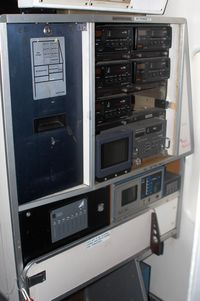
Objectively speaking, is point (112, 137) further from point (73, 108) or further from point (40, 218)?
point (40, 218)

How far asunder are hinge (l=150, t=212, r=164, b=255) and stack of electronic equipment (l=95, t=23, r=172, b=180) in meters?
0.33

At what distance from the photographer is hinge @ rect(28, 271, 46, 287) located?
140 cm

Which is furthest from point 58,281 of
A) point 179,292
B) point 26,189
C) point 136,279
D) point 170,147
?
point 179,292

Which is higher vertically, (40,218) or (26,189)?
(26,189)

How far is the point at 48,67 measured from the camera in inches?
50.5

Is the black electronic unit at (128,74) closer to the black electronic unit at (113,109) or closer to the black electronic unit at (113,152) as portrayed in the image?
the black electronic unit at (113,109)

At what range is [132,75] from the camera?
1627 millimetres

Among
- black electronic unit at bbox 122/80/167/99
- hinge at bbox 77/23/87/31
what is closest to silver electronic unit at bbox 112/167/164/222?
black electronic unit at bbox 122/80/167/99

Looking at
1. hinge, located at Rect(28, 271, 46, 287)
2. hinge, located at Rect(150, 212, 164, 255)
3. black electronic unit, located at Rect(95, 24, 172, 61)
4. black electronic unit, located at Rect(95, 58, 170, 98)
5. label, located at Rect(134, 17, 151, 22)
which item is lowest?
hinge, located at Rect(150, 212, 164, 255)

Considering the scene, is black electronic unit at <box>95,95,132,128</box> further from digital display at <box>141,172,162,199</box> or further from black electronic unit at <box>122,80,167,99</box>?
digital display at <box>141,172,162,199</box>

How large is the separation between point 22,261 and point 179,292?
1.18m

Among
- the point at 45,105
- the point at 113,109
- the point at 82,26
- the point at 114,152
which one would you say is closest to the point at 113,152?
the point at 114,152

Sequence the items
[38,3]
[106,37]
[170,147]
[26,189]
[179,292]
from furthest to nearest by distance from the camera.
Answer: [179,292], [170,147], [106,37], [26,189], [38,3]

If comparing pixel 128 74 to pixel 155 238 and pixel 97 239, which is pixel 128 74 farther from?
pixel 155 238
